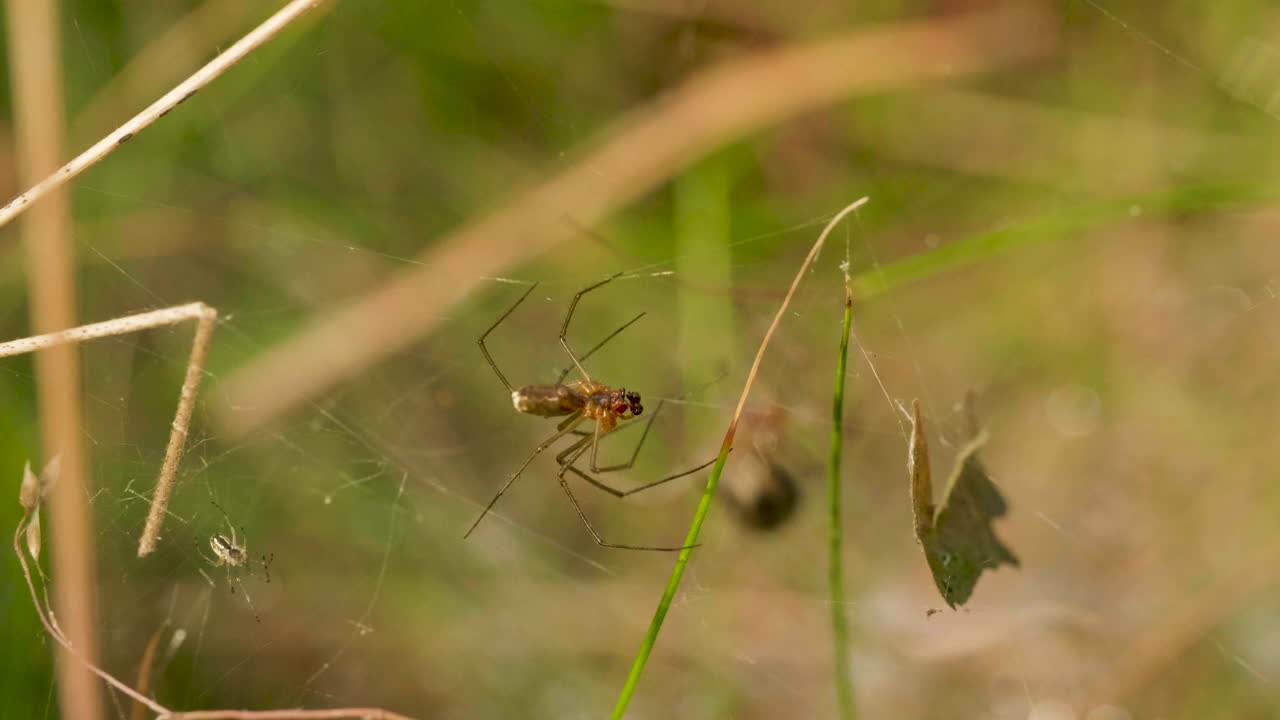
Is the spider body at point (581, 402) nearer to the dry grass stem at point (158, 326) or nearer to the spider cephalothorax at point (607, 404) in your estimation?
the spider cephalothorax at point (607, 404)

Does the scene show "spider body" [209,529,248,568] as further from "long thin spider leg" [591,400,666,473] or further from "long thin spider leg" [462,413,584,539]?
"long thin spider leg" [591,400,666,473]

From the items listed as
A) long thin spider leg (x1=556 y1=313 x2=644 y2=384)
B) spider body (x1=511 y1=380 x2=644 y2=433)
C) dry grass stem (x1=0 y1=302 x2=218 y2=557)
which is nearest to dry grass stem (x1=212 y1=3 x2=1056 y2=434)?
long thin spider leg (x1=556 y1=313 x2=644 y2=384)

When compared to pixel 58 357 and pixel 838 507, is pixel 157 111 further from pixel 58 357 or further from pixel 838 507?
pixel 838 507

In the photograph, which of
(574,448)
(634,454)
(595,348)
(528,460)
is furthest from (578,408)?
(634,454)

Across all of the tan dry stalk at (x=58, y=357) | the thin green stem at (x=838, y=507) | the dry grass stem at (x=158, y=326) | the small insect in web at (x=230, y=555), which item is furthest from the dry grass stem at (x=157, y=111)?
the thin green stem at (x=838, y=507)

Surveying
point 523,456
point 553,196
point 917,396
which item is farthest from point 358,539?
point 917,396

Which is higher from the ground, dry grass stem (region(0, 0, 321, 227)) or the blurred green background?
dry grass stem (region(0, 0, 321, 227))
